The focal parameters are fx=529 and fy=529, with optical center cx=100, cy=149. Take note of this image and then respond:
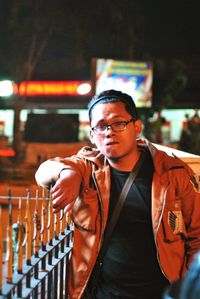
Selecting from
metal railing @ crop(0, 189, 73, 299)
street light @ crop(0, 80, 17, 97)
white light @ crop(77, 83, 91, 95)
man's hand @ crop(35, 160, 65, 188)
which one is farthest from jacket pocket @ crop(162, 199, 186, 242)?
white light @ crop(77, 83, 91, 95)

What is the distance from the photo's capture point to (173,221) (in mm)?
2410

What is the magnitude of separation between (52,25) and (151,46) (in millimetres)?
9773

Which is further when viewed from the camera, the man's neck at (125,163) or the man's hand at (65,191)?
the man's neck at (125,163)

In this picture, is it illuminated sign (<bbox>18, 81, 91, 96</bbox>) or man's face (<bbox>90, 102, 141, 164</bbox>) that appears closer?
man's face (<bbox>90, 102, 141, 164</bbox>)

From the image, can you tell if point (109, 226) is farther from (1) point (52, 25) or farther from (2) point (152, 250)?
(1) point (52, 25)

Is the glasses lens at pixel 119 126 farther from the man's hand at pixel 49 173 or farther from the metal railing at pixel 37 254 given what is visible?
the metal railing at pixel 37 254

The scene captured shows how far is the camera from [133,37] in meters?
23.4

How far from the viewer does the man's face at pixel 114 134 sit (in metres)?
2.48

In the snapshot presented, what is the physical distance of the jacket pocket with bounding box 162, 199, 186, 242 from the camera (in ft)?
7.82

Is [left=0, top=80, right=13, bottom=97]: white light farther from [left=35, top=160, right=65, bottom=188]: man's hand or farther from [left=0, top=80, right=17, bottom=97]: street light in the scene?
[left=35, top=160, right=65, bottom=188]: man's hand

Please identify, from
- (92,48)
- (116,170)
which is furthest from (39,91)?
(116,170)

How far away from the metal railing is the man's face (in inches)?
19.4

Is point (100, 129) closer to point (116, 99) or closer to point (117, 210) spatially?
point (116, 99)

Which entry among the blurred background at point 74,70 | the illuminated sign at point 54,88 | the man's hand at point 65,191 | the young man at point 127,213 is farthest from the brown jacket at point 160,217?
the illuminated sign at point 54,88
